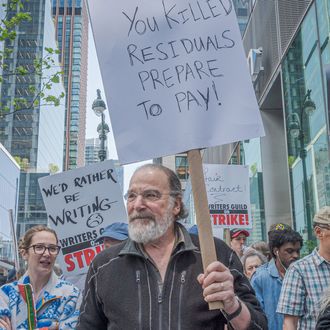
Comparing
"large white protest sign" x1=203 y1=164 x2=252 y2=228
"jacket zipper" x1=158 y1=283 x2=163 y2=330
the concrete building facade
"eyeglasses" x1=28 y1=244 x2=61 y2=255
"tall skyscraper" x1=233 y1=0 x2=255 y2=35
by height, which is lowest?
"jacket zipper" x1=158 y1=283 x2=163 y2=330

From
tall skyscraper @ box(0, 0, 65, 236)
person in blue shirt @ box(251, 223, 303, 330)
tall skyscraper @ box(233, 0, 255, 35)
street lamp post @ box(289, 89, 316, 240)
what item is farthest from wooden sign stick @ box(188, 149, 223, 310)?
tall skyscraper @ box(0, 0, 65, 236)

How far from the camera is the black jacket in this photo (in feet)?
7.54

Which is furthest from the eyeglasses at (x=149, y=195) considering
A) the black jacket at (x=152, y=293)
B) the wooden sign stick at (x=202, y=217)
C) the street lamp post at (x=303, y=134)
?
the street lamp post at (x=303, y=134)

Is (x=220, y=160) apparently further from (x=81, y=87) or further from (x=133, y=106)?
(x=81, y=87)

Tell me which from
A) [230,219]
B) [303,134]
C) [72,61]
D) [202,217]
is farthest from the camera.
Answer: [72,61]

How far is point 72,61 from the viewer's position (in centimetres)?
16162

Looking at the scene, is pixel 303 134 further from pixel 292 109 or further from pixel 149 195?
pixel 149 195

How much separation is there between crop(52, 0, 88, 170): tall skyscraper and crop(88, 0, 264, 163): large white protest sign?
151020 mm

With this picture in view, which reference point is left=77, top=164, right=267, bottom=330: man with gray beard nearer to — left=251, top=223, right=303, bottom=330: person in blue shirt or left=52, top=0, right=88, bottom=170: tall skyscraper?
left=251, top=223, right=303, bottom=330: person in blue shirt

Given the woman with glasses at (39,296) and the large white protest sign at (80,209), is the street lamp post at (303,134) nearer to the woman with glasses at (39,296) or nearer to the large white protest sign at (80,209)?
the large white protest sign at (80,209)

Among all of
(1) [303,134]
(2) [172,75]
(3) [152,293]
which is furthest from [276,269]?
(1) [303,134]

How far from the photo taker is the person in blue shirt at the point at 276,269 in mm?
4613

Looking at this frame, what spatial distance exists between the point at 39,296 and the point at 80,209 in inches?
77.8

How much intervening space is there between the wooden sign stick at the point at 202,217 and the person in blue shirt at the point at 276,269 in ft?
8.67
